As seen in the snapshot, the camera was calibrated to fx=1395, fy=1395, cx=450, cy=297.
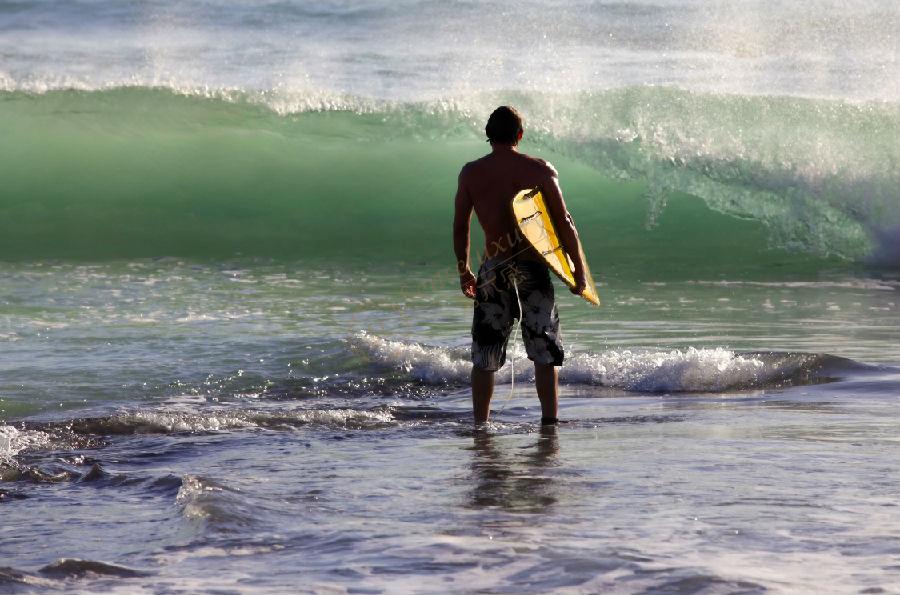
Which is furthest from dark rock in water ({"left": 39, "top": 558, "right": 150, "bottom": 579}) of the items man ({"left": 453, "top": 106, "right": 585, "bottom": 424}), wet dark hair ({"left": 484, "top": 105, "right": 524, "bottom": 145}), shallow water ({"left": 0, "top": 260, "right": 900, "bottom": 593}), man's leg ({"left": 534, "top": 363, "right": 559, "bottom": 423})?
wet dark hair ({"left": 484, "top": 105, "right": 524, "bottom": 145})

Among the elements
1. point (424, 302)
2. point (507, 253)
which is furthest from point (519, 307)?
point (424, 302)

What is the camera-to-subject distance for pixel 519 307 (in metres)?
5.74

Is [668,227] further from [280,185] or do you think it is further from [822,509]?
[822,509]

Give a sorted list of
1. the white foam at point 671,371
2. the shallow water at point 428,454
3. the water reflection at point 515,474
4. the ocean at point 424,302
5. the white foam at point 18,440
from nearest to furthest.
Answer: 1. the shallow water at point 428,454
2. the ocean at point 424,302
3. the water reflection at point 515,474
4. the white foam at point 18,440
5. the white foam at point 671,371

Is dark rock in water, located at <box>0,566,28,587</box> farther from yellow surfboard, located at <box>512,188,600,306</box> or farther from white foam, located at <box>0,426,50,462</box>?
yellow surfboard, located at <box>512,188,600,306</box>

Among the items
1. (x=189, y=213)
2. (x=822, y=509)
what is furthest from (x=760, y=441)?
(x=189, y=213)

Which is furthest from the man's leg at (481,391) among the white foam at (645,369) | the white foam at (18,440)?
the white foam at (18,440)

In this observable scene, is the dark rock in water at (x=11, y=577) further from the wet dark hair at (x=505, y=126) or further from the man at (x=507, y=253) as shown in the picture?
the wet dark hair at (x=505, y=126)

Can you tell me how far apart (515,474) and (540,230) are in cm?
128

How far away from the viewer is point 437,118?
2055 centimetres

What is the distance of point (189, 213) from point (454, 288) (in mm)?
6488

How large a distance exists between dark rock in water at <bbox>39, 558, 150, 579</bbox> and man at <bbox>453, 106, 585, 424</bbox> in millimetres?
2421

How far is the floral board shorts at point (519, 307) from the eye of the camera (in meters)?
5.71

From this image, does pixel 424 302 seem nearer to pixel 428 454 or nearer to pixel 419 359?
pixel 419 359
